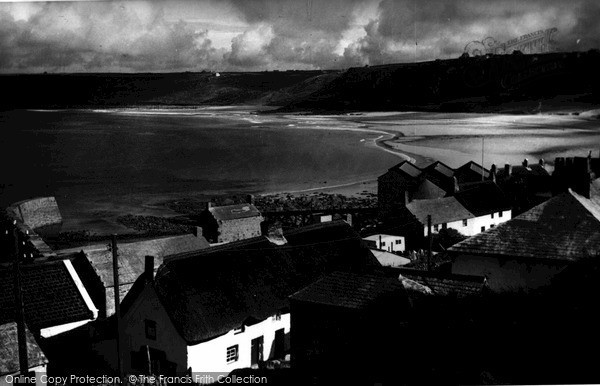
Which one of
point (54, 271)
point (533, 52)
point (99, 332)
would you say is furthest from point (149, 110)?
point (533, 52)

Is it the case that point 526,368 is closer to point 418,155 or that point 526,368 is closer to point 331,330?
point 331,330

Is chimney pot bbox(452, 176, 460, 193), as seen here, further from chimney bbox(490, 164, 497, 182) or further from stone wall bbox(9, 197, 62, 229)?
stone wall bbox(9, 197, 62, 229)

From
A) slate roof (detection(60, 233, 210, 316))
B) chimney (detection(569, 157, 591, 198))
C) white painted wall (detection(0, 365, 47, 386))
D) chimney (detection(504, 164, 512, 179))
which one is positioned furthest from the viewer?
chimney (detection(504, 164, 512, 179))

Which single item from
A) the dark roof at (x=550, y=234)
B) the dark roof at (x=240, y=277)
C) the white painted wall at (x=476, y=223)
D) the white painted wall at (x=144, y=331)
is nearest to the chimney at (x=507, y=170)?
the white painted wall at (x=476, y=223)

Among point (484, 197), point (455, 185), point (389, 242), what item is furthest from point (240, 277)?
point (484, 197)

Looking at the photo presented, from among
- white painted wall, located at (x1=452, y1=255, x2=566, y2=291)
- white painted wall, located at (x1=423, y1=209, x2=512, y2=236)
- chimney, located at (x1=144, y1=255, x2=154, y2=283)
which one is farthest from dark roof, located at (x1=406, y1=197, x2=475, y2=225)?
chimney, located at (x1=144, y1=255, x2=154, y2=283)

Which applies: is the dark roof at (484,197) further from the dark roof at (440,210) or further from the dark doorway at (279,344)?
the dark doorway at (279,344)
